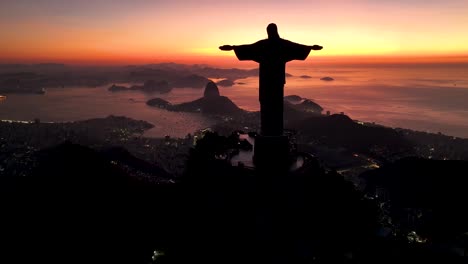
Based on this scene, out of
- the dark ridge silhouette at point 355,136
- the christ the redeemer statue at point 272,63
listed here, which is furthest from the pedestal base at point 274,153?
the dark ridge silhouette at point 355,136

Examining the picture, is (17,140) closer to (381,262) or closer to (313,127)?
(313,127)

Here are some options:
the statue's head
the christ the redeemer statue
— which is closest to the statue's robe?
the christ the redeemer statue

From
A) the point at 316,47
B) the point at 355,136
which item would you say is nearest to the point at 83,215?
the point at 316,47

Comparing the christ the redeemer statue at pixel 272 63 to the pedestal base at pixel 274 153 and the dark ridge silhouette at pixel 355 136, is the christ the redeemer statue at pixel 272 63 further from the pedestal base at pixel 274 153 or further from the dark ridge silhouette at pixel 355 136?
the dark ridge silhouette at pixel 355 136

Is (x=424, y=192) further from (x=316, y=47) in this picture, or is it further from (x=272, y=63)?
(x=272, y=63)

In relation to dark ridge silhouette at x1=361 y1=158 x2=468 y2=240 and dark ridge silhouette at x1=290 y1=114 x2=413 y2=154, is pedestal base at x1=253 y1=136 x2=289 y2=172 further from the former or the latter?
dark ridge silhouette at x1=290 y1=114 x2=413 y2=154

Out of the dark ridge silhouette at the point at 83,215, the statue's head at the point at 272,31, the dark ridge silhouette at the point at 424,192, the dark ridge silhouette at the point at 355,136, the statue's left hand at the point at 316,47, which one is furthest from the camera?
the dark ridge silhouette at the point at 355,136

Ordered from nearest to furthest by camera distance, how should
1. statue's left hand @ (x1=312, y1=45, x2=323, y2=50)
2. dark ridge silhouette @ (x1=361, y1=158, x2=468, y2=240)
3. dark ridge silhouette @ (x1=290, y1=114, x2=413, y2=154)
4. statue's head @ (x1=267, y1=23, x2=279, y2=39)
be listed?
1. statue's head @ (x1=267, y1=23, x2=279, y2=39)
2. statue's left hand @ (x1=312, y1=45, x2=323, y2=50)
3. dark ridge silhouette @ (x1=361, y1=158, x2=468, y2=240)
4. dark ridge silhouette @ (x1=290, y1=114, x2=413, y2=154)
